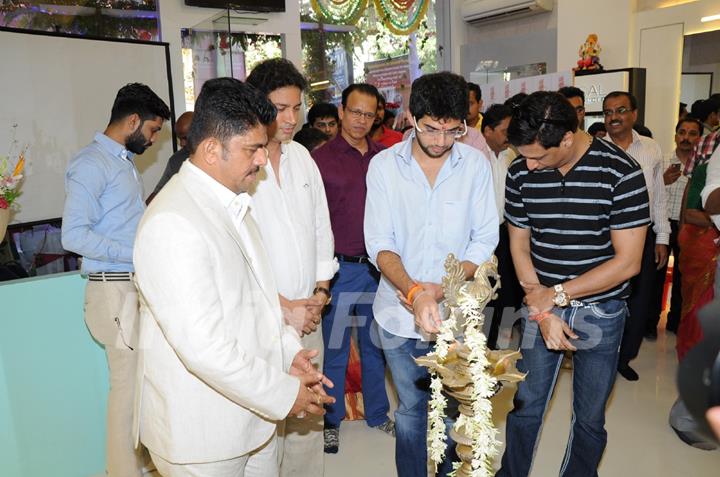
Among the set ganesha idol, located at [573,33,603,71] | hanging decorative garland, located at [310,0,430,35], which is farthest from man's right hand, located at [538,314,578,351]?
hanging decorative garland, located at [310,0,430,35]

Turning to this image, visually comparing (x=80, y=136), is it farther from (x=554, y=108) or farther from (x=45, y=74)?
(x=554, y=108)

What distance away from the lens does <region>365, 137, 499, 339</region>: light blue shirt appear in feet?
6.78

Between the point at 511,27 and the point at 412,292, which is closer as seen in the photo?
the point at 412,292

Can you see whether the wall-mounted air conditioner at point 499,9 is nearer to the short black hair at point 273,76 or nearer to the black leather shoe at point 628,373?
the black leather shoe at point 628,373

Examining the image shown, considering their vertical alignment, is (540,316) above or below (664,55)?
below

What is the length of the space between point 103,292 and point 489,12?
6.50 metres

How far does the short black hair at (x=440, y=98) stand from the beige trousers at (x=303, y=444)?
100 centimetres

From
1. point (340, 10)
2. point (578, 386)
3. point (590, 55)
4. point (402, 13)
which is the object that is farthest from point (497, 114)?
point (402, 13)

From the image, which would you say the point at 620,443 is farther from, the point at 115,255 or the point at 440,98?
the point at 115,255

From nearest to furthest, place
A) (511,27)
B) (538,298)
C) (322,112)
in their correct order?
(538,298), (322,112), (511,27)

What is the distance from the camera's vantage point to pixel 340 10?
6852 mm

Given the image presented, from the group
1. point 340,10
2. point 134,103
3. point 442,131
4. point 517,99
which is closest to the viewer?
→ point 442,131

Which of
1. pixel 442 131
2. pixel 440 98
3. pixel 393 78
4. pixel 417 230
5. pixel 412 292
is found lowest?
pixel 412 292

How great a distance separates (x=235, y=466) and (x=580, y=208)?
4.38ft
